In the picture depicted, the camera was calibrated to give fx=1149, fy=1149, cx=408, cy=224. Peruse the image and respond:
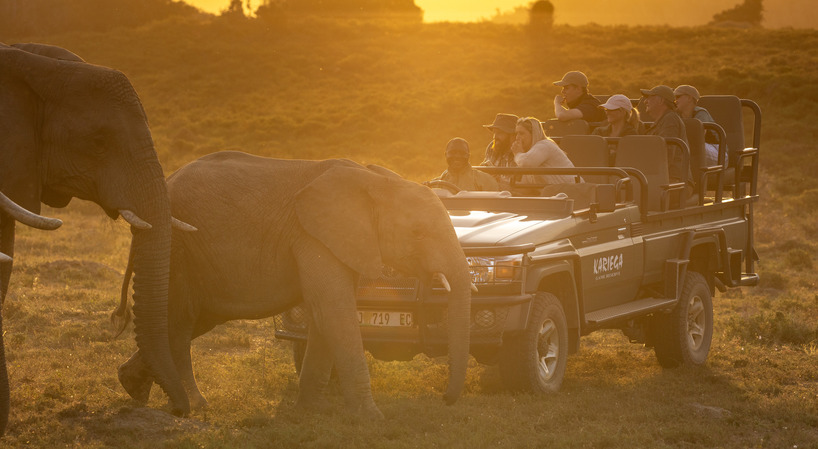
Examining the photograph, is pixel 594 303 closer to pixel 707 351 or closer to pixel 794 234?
pixel 707 351

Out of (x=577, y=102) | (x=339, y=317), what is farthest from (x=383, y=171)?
(x=577, y=102)

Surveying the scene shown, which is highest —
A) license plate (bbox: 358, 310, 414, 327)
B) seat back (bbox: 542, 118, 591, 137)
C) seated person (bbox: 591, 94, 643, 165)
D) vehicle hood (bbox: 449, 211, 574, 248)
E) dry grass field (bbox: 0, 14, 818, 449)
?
seated person (bbox: 591, 94, 643, 165)

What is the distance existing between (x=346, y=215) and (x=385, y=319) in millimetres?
895

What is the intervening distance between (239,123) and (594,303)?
32066 millimetres

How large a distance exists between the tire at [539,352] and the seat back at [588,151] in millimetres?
2394

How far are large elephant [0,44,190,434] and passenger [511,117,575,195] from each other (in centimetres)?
408

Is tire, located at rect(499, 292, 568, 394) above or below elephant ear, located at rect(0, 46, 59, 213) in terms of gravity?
below

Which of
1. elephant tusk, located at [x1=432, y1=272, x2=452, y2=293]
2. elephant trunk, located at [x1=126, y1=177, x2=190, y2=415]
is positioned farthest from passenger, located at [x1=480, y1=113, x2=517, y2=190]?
elephant trunk, located at [x1=126, y1=177, x2=190, y2=415]

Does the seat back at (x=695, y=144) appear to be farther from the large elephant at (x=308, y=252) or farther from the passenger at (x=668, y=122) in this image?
the large elephant at (x=308, y=252)

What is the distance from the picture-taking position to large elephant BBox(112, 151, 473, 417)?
7754mm

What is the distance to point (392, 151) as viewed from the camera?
3494 cm

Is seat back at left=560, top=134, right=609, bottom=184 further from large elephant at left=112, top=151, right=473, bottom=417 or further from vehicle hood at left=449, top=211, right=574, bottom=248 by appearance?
large elephant at left=112, top=151, right=473, bottom=417

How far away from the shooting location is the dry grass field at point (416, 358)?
24.5ft

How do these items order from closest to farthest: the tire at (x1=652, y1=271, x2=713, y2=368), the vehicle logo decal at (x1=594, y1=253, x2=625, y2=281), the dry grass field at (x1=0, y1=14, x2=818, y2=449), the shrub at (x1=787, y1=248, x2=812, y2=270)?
1. the dry grass field at (x1=0, y1=14, x2=818, y2=449)
2. the vehicle logo decal at (x1=594, y1=253, x2=625, y2=281)
3. the tire at (x1=652, y1=271, x2=713, y2=368)
4. the shrub at (x1=787, y1=248, x2=812, y2=270)
